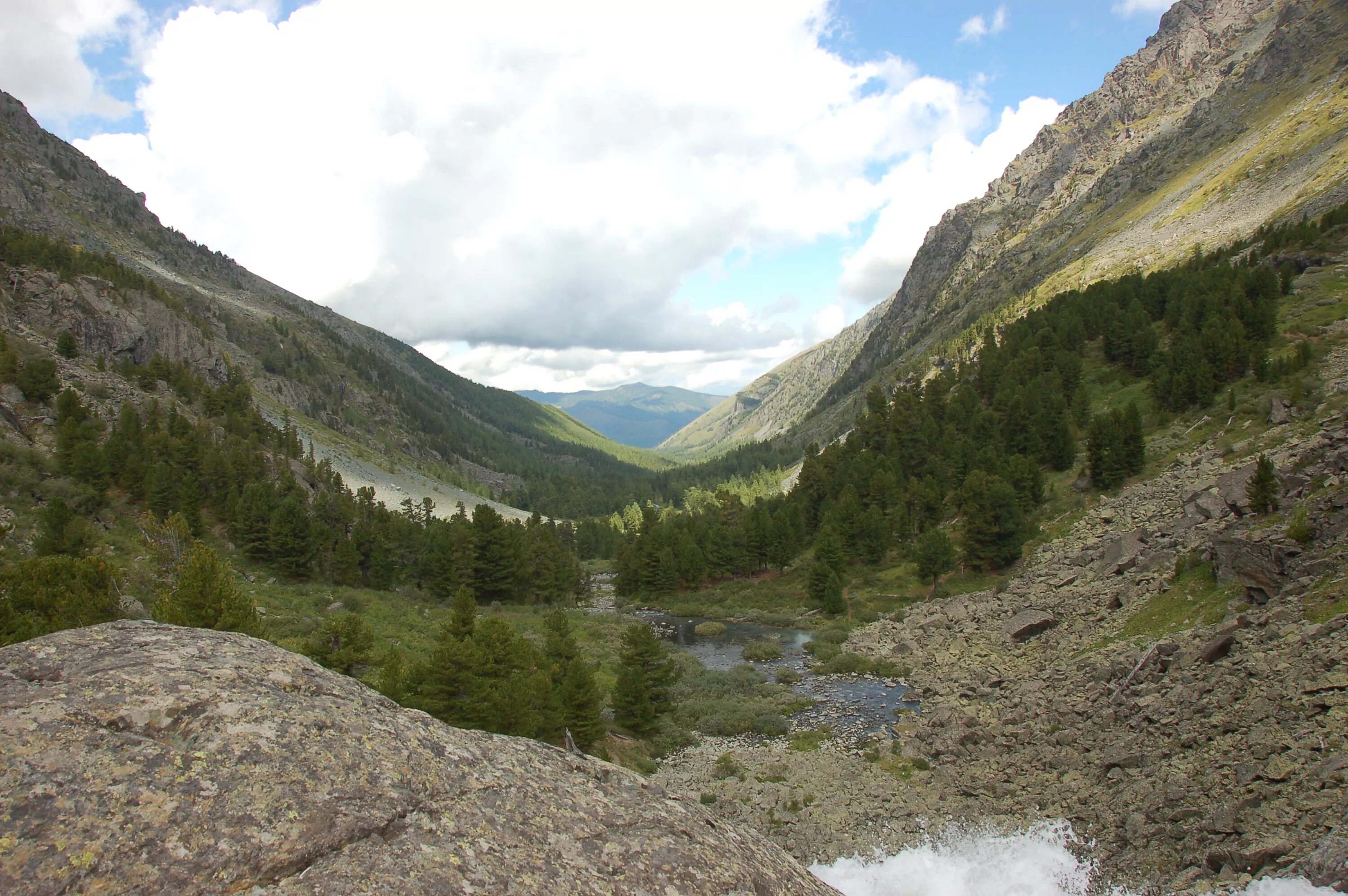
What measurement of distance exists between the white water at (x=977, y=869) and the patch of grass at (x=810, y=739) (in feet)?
40.1

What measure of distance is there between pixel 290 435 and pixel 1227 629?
406 feet

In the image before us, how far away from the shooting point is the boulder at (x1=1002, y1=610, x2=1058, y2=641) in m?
42.7

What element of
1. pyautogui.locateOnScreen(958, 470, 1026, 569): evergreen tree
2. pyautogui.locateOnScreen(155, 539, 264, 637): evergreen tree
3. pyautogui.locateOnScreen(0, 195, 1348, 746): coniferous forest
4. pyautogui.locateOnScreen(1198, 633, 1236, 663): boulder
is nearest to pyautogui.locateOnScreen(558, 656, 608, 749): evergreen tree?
pyautogui.locateOnScreen(0, 195, 1348, 746): coniferous forest

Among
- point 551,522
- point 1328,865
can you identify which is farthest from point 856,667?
point 551,522

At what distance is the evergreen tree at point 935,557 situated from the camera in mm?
62562

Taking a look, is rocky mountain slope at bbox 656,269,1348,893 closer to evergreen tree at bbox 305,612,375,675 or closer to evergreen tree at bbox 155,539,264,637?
evergreen tree at bbox 305,612,375,675

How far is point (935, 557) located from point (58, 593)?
207 feet

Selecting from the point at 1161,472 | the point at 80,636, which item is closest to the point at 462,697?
the point at 80,636

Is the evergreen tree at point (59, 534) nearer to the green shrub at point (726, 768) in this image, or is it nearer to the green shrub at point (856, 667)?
the green shrub at point (726, 768)

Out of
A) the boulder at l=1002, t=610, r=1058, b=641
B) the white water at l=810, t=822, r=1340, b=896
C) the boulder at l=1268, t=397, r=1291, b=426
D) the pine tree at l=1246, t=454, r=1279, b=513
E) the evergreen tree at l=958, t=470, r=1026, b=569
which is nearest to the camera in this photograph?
the white water at l=810, t=822, r=1340, b=896

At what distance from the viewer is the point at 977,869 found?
20344 mm

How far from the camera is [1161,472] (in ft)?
186

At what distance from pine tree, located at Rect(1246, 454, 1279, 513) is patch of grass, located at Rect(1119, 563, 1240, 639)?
3.95 m

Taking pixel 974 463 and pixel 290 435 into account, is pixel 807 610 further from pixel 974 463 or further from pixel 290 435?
pixel 290 435
